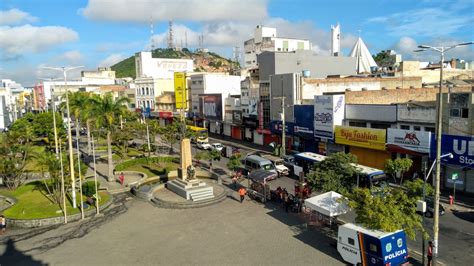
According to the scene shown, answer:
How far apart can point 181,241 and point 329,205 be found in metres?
8.81

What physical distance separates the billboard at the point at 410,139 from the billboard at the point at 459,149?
4.94ft

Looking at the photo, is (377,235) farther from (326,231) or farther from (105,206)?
(105,206)

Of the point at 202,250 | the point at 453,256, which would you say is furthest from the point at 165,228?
the point at 453,256

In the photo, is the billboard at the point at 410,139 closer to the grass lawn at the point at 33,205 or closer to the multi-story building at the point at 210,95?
the grass lawn at the point at 33,205

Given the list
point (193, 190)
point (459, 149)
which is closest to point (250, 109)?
point (193, 190)

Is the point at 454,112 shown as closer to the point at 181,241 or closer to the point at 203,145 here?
the point at 181,241

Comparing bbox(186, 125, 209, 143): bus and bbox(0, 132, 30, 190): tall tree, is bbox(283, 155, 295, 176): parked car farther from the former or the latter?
bbox(0, 132, 30, 190): tall tree

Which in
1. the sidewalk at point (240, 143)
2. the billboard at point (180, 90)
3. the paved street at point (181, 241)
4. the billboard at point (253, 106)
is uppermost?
the billboard at point (180, 90)

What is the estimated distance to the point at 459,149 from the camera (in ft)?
95.6

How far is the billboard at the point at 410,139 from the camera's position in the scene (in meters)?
31.7

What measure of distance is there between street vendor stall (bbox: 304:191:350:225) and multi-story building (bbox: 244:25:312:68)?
110 metres

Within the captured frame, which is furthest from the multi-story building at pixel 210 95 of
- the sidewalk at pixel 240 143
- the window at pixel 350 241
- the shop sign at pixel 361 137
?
the window at pixel 350 241

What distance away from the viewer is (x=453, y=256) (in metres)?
18.6

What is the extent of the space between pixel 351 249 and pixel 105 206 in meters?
18.5
